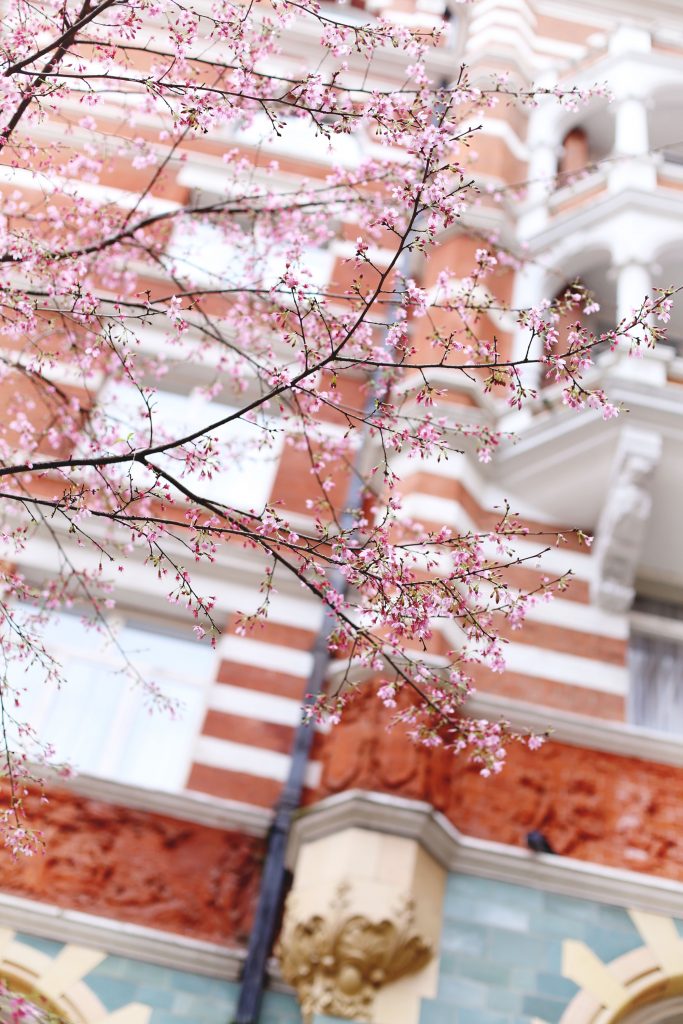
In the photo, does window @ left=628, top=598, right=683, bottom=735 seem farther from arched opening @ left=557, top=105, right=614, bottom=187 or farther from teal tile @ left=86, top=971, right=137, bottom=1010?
arched opening @ left=557, top=105, right=614, bottom=187

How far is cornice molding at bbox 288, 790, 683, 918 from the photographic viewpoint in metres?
7.29

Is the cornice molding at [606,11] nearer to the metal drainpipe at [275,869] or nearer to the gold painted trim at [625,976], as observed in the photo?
the metal drainpipe at [275,869]

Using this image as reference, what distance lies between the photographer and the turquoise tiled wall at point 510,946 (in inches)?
273

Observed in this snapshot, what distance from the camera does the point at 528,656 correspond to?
8656mm

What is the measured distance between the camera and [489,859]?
7.55 m

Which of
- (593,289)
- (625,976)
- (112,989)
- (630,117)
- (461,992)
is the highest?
(630,117)

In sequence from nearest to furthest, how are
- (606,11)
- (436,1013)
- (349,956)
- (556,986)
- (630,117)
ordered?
(349,956)
(436,1013)
(556,986)
(630,117)
(606,11)

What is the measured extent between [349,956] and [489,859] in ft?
4.62

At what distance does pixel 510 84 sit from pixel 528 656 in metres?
7.92

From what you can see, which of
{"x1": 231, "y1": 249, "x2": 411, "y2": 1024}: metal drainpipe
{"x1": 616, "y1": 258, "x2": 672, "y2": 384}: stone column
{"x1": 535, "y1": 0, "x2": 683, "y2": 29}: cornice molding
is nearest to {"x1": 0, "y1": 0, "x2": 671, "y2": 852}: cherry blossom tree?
{"x1": 616, "y1": 258, "x2": 672, "y2": 384}: stone column

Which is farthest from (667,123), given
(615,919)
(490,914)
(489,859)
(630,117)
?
(490,914)

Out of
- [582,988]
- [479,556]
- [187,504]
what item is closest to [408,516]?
→ [187,504]

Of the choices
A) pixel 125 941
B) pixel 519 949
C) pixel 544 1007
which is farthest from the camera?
pixel 125 941

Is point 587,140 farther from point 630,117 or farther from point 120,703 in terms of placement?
point 120,703
